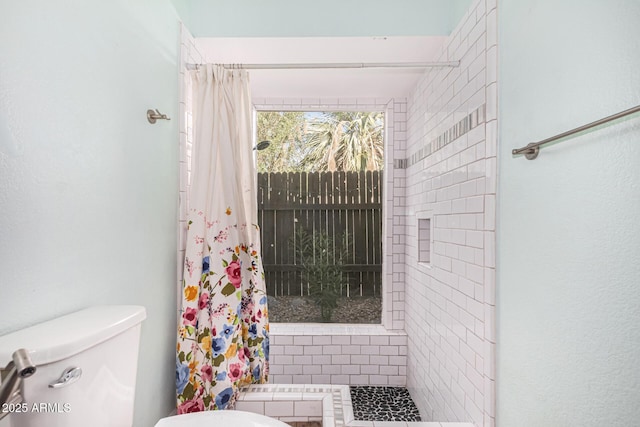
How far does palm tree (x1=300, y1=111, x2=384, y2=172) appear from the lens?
3.28m

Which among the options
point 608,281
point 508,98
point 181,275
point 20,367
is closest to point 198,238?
point 181,275

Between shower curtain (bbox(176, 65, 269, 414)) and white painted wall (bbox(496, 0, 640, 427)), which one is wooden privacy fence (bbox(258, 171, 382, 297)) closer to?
shower curtain (bbox(176, 65, 269, 414))

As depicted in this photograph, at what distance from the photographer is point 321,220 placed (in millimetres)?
3236

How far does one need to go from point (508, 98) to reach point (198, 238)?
148 cm

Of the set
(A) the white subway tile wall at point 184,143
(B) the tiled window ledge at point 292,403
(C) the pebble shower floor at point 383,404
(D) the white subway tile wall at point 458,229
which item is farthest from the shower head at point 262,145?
(C) the pebble shower floor at point 383,404

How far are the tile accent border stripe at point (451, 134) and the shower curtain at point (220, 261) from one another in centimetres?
106

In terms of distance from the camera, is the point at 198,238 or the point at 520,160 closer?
the point at 520,160

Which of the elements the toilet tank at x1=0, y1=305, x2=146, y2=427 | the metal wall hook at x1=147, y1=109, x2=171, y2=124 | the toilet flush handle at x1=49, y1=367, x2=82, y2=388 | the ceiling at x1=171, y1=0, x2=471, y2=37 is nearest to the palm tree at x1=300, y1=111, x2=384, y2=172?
the ceiling at x1=171, y1=0, x2=471, y2=37

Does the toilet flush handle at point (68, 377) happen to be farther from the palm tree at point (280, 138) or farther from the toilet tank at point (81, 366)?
the palm tree at point (280, 138)

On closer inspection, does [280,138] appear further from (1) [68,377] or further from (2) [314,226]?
(1) [68,377]

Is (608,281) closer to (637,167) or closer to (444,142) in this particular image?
(637,167)

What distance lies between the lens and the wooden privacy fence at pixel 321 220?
322cm

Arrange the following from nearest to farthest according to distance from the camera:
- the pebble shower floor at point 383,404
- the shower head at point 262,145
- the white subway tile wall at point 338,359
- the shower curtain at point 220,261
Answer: the shower curtain at point 220,261
the pebble shower floor at point 383,404
the white subway tile wall at point 338,359
the shower head at point 262,145

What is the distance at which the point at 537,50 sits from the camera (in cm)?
120
